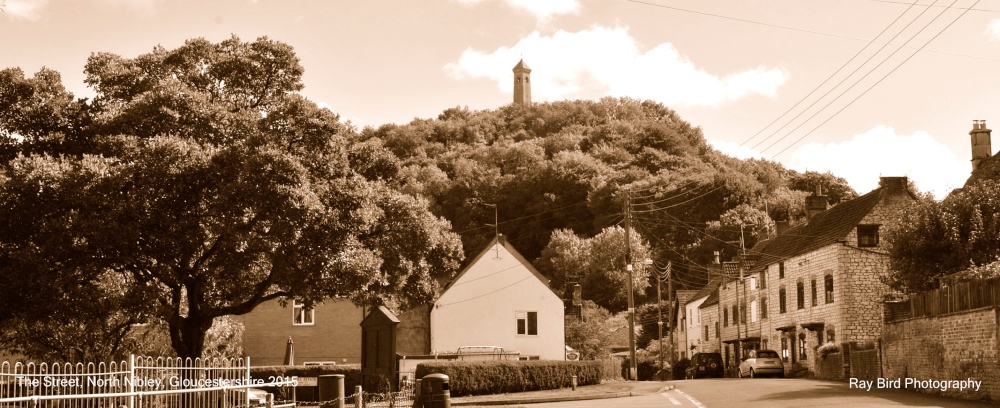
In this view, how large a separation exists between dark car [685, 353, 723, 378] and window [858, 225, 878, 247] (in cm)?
1465

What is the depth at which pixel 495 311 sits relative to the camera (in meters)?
53.8

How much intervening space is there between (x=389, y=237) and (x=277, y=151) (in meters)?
4.59

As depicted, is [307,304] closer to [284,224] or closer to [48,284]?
[284,224]

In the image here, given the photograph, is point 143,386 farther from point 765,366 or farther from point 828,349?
point 765,366

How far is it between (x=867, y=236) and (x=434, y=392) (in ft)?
101

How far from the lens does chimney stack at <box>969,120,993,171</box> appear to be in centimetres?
4734

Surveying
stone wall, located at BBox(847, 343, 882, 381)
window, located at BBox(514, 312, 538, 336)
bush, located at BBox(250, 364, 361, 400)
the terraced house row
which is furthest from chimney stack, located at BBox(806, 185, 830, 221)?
bush, located at BBox(250, 364, 361, 400)

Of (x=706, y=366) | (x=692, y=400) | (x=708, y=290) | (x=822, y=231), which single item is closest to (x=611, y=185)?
(x=708, y=290)

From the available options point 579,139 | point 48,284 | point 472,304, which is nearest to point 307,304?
point 48,284

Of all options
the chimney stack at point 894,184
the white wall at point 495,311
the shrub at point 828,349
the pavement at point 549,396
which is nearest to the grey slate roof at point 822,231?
the chimney stack at point 894,184

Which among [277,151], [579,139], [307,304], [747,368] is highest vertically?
[579,139]

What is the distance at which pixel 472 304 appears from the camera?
53.7m

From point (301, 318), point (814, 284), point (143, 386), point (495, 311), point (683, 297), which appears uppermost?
point (683, 297)

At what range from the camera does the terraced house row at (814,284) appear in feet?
151
